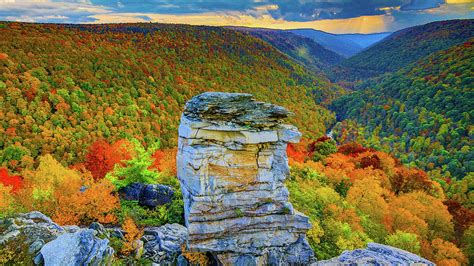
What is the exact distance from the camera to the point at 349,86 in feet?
653

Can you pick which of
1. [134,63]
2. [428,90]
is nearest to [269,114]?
[134,63]

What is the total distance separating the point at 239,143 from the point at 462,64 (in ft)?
373

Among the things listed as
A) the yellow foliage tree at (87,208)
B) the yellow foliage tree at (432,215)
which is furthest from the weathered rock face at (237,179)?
the yellow foliage tree at (432,215)

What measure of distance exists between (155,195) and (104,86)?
169ft

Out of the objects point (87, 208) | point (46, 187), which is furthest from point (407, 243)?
point (46, 187)

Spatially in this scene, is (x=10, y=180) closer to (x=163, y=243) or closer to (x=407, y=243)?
(x=163, y=243)

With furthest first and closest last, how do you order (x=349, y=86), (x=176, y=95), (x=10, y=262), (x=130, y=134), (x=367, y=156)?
(x=349, y=86) → (x=176, y=95) → (x=130, y=134) → (x=367, y=156) → (x=10, y=262)

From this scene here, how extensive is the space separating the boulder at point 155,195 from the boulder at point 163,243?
368 centimetres

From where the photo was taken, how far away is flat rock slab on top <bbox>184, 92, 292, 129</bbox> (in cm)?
1972

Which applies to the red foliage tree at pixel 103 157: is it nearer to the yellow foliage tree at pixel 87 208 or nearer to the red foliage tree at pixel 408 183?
the yellow foliage tree at pixel 87 208

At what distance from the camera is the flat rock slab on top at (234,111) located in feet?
64.7

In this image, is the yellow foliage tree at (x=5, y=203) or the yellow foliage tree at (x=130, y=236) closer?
the yellow foliage tree at (x=130, y=236)

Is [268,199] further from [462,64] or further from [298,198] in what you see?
[462,64]

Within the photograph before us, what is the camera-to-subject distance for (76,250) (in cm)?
1544
